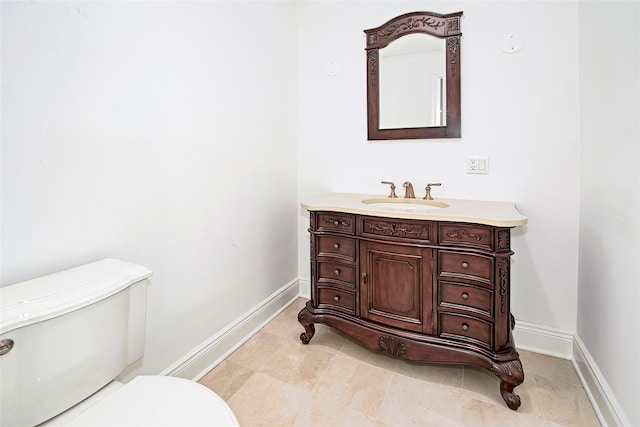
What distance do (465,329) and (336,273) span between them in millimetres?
691

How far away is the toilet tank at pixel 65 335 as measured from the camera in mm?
817

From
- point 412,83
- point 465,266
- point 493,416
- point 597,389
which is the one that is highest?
point 412,83

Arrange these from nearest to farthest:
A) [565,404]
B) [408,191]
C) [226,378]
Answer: [565,404] → [226,378] → [408,191]

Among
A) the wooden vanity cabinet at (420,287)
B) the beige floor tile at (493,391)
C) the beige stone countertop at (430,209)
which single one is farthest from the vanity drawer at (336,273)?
the beige floor tile at (493,391)

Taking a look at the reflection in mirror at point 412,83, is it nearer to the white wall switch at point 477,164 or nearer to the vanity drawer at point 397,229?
the white wall switch at point 477,164

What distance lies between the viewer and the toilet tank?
82cm

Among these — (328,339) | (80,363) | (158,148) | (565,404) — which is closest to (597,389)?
(565,404)

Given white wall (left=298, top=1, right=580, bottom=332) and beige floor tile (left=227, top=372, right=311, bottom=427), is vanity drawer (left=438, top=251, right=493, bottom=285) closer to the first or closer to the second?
white wall (left=298, top=1, right=580, bottom=332)

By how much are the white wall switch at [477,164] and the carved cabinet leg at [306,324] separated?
1.27m

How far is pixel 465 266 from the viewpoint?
60.6 inches

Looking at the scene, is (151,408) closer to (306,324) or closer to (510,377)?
(306,324)

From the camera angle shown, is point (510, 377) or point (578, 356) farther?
point (578, 356)

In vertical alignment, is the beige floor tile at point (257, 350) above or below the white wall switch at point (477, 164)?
below

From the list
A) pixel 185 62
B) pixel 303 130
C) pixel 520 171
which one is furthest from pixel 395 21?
pixel 185 62
